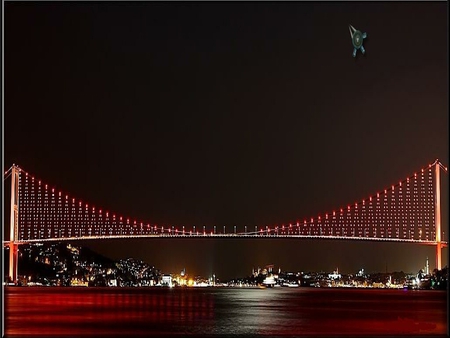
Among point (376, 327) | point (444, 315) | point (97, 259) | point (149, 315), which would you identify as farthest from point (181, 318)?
point (97, 259)

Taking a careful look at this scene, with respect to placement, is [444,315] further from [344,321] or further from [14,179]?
[14,179]

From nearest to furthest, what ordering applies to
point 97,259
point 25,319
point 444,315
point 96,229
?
point 25,319 → point 444,315 → point 96,229 → point 97,259

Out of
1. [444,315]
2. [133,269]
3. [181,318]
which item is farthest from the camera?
[133,269]

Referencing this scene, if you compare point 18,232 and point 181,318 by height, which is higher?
point 18,232

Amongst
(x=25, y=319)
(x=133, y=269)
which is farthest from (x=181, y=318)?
(x=133, y=269)

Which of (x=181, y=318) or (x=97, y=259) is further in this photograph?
(x=97, y=259)

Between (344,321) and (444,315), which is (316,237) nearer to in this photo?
(444,315)
